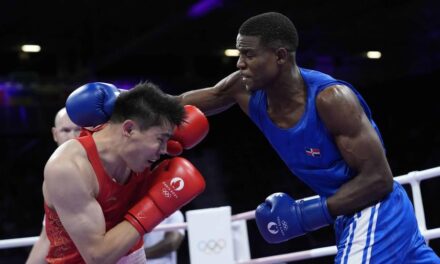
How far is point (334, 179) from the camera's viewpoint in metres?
2.00

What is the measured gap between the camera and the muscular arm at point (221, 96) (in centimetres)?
228

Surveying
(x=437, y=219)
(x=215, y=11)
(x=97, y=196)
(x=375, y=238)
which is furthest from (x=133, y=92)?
(x=215, y=11)

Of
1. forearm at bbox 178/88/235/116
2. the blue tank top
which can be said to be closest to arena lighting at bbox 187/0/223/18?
forearm at bbox 178/88/235/116

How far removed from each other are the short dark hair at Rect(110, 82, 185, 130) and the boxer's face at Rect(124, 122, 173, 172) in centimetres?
2

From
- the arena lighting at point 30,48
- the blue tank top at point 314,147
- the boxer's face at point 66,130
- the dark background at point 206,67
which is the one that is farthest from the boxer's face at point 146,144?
the arena lighting at point 30,48

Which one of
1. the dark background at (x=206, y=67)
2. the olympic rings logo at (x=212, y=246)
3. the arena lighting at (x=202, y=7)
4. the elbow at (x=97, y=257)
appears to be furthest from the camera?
the dark background at (x=206, y=67)

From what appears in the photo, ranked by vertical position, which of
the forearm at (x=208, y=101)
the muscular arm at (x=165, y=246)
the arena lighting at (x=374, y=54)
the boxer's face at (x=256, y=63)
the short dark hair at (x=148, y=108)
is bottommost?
the muscular arm at (x=165, y=246)

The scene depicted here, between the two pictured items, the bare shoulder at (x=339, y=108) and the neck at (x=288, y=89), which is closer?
the bare shoulder at (x=339, y=108)

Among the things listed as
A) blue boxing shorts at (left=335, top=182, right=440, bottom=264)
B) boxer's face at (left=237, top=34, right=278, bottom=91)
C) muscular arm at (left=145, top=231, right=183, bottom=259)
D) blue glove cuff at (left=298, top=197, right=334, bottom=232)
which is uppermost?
boxer's face at (left=237, top=34, right=278, bottom=91)

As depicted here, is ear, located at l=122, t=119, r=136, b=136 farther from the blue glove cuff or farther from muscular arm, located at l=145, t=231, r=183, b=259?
muscular arm, located at l=145, t=231, r=183, b=259

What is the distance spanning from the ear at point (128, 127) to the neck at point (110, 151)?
0.10 feet

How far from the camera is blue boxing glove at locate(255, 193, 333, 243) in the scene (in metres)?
1.96

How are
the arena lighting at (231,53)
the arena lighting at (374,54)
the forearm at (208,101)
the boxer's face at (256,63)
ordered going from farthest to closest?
the arena lighting at (231,53) → the arena lighting at (374,54) → the forearm at (208,101) → the boxer's face at (256,63)

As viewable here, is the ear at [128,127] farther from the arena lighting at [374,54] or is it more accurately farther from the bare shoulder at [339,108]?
the arena lighting at [374,54]
